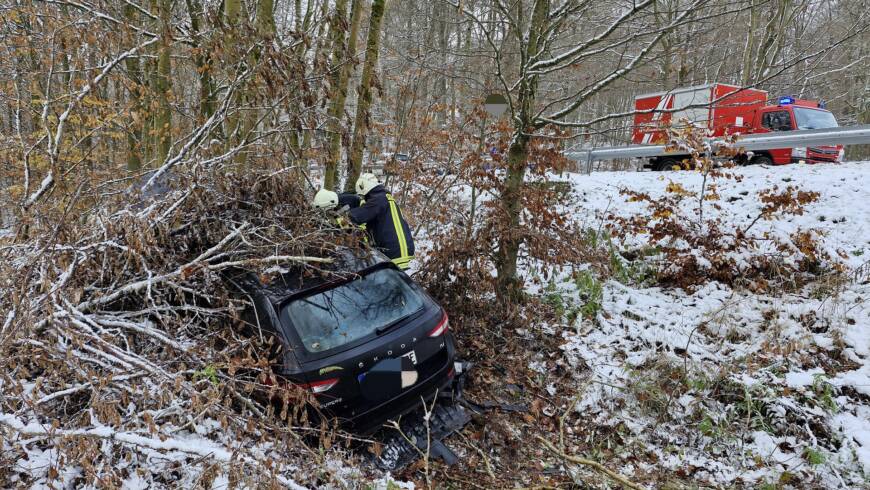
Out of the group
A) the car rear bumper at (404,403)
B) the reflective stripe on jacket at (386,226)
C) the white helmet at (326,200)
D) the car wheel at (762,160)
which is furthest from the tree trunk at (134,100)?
the car wheel at (762,160)

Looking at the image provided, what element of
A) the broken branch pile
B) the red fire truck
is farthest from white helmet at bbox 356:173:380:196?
the red fire truck

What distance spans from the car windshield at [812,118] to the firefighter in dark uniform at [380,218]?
32.8 ft

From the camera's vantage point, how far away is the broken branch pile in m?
2.66

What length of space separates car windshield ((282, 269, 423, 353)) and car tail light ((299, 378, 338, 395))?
0.22m

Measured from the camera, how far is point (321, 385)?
3.23 metres

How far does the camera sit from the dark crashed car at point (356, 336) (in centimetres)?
330

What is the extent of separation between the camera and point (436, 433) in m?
4.01

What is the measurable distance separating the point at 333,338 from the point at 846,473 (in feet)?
12.8

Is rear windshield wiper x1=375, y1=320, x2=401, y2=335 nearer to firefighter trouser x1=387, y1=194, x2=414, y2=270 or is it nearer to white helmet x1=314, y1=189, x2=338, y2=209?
firefighter trouser x1=387, y1=194, x2=414, y2=270

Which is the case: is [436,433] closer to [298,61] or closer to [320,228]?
[320,228]

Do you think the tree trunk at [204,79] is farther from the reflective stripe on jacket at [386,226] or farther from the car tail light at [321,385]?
the car tail light at [321,385]

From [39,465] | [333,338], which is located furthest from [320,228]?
[39,465]

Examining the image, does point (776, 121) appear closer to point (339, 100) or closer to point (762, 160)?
point (762, 160)

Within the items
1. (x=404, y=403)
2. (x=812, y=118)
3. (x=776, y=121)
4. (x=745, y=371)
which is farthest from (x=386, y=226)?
(x=812, y=118)
